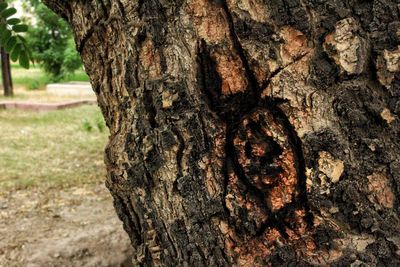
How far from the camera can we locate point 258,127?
114 centimetres

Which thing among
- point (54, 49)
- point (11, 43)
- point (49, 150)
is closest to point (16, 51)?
point (11, 43)

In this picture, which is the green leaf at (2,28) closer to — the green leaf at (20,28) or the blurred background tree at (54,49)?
the green leaf at (20,28)

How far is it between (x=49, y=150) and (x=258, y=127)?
14.3ft

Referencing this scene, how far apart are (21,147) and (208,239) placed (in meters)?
4.47

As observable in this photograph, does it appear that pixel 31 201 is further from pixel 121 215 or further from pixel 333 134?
pixel 333 134

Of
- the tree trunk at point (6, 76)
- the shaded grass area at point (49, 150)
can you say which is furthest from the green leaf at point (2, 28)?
the tree trunk at point (6, 76)

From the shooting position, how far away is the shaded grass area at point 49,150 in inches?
162

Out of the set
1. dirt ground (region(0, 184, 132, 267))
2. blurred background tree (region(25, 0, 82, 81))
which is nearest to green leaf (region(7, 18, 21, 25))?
dirt ground (region(0, 184, 132, 267))

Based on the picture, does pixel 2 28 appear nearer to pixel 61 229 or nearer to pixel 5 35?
pixel 5 35

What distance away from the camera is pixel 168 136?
46.1 inches

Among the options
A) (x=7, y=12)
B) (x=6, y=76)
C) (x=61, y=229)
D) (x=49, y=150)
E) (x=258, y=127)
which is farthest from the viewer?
(x=6, y=76)

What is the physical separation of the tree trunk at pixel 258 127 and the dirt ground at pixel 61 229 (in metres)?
1.39

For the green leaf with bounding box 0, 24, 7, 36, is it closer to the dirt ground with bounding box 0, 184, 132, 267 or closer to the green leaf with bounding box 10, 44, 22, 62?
the green leaf with bounding box 10, 44, 22, 62

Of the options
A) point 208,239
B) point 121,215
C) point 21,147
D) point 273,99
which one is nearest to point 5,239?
point 121,215
